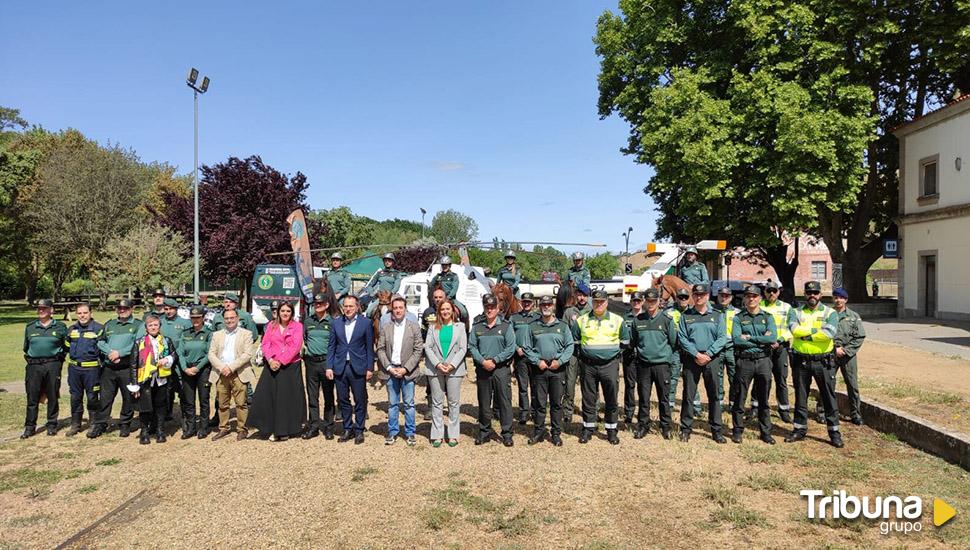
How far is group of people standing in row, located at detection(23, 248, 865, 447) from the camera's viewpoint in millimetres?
7168

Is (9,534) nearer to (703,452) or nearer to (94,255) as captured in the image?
(703,452)

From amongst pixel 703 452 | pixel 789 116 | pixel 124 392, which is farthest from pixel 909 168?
pixel 124 392

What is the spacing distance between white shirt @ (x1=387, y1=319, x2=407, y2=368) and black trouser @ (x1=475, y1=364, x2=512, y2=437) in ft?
3.31

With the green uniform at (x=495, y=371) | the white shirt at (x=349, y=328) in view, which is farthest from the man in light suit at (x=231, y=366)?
the green uniform at (x=495, y=371)

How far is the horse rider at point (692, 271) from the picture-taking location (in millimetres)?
11435

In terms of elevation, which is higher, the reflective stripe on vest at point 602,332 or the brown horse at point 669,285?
the brown horse at point 669,285

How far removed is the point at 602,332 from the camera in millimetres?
7203

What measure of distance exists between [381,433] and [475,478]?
219 cm

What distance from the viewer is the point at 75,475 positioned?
616 cm

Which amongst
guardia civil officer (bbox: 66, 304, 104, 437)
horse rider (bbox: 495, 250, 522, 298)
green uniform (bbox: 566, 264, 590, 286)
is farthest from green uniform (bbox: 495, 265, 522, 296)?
guardia civil officer (bbox: 66, 304, 104, 437)

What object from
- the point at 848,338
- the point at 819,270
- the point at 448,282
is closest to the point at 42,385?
the point at 448,282

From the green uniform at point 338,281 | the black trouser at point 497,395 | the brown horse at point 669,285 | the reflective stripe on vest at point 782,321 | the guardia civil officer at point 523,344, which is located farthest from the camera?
the brown horse at point 669,285

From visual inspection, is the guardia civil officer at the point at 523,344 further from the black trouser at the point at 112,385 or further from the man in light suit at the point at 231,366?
the black trouser at the point at 112,385

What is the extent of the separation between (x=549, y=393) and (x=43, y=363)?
6732mm
